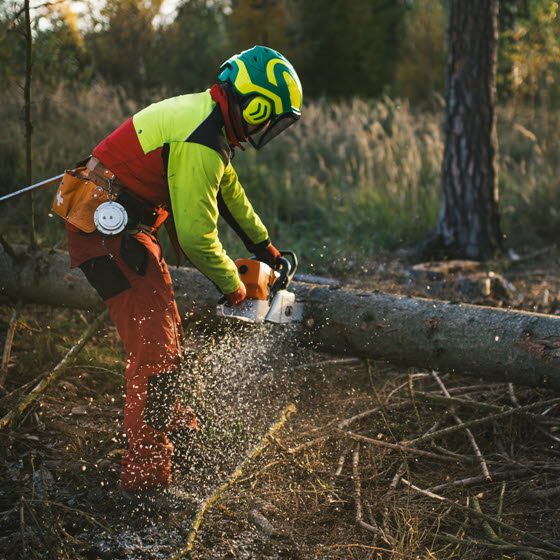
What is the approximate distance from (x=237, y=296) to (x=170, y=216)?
20.1 inches

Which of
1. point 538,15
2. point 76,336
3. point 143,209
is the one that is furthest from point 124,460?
point 538,15

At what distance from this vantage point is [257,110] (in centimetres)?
267

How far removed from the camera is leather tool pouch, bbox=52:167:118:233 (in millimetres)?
2725

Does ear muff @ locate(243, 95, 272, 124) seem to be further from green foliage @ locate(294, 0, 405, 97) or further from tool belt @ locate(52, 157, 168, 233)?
green foliage @ locate(294, 0, 405, 97)

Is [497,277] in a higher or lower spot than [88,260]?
lower

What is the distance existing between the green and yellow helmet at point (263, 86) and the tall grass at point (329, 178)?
95.5 inches

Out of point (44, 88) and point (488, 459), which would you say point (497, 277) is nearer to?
point (488, 459)

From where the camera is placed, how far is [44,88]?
29.5 feet

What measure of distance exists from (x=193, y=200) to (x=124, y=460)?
1.23m

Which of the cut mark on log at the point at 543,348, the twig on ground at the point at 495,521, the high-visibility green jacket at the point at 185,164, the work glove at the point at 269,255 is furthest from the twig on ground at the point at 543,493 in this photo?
the work glove at the point at 269,255

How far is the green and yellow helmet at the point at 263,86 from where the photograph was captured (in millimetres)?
2654

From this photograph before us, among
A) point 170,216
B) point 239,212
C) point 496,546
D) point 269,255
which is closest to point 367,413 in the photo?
point 269,255

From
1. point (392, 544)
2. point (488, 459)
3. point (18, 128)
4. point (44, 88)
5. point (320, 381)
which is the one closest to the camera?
point (392, 544)

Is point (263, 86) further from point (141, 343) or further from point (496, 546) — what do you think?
point (496, 546)
